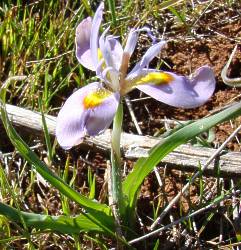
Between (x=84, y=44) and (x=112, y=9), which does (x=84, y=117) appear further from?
(x=112, y=9)

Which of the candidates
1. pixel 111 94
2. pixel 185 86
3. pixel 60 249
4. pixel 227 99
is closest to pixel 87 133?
pixel 111 94

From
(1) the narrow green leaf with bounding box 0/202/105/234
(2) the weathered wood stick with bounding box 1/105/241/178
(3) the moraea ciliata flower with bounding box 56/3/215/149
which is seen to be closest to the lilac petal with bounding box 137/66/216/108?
(3) the moraea ciliata flower with bounding box 56/3/215/149

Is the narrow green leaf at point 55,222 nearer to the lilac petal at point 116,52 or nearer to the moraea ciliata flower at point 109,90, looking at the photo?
the moraea ciliata flower at point 109,90

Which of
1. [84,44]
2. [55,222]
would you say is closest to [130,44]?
[84,44]

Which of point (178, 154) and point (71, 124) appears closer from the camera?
point (71, 124)

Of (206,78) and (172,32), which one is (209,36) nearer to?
(172,32)

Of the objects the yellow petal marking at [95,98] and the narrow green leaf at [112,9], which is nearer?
the yellow petal marking at [95,98]

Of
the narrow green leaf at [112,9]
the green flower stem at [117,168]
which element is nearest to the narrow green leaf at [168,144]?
the green flower stem at [117,168]
